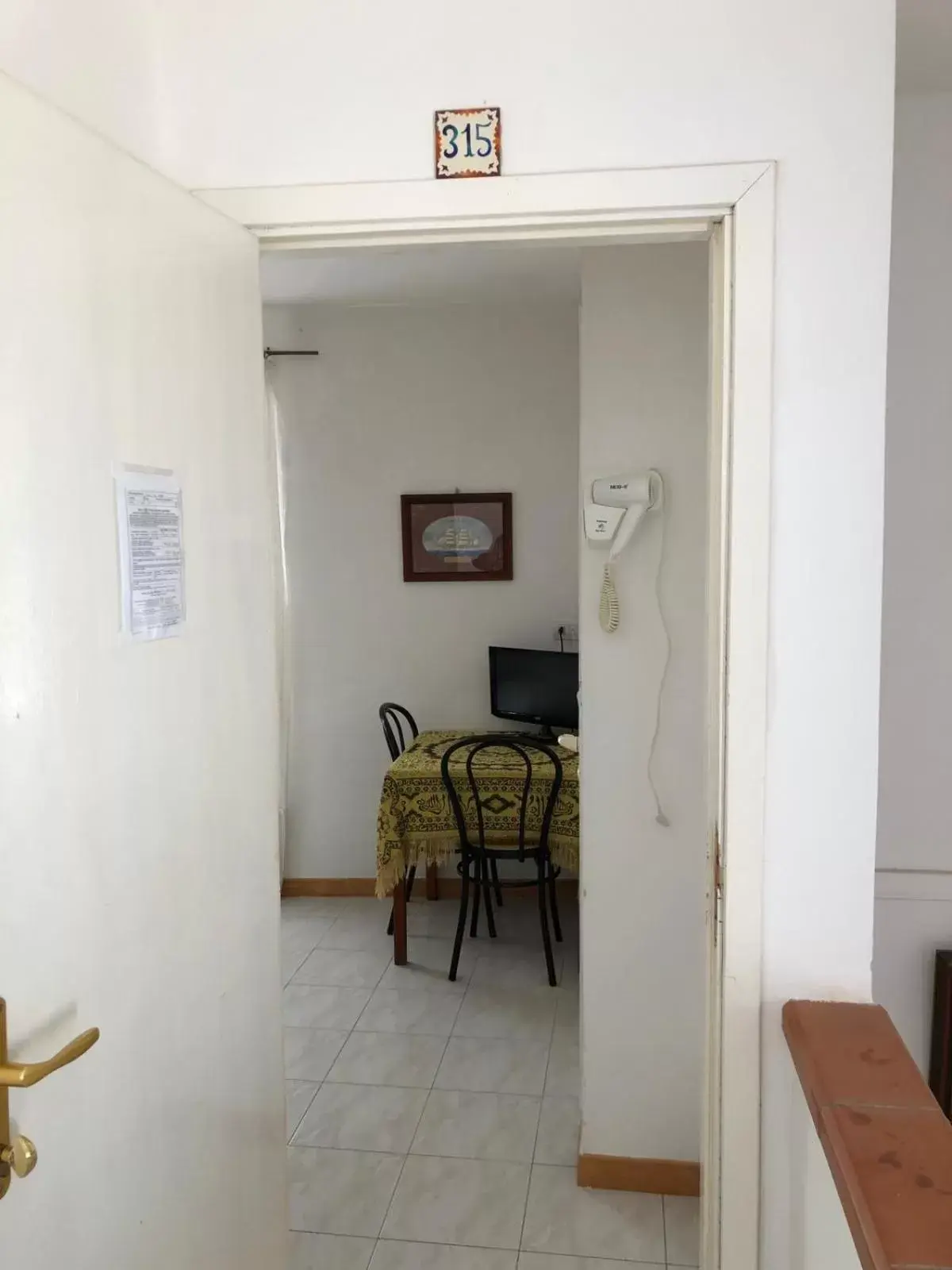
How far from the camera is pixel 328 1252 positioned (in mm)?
2244

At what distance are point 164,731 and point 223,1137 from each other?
652 mm

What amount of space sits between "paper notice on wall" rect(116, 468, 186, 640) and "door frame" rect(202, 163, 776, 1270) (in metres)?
0.49

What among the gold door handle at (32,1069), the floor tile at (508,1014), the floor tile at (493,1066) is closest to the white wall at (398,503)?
the floor tile at (508,1014)

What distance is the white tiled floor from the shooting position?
7.45 feet

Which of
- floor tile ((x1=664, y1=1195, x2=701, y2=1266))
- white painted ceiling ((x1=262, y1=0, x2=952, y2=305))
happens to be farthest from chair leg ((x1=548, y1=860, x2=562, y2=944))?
white painted ceiling ((x1=262, y1=0, x2=952, y2=305))

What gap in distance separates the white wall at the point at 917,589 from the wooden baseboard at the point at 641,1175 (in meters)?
0.65

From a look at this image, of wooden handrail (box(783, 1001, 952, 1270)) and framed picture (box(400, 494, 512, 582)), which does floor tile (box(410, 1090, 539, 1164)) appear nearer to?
wooden handrail (box(783, 1001, 952, 1270))

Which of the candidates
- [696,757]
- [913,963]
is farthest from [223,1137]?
[913,963]

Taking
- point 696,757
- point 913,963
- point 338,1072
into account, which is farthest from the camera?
point 338,1072

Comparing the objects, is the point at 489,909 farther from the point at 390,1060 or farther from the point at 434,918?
the point at 390,1060

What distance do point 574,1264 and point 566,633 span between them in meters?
2.55

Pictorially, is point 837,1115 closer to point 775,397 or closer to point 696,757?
point 775,397

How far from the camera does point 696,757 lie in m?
2.29

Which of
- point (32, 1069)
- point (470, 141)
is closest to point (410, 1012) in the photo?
point (32, 1069)
